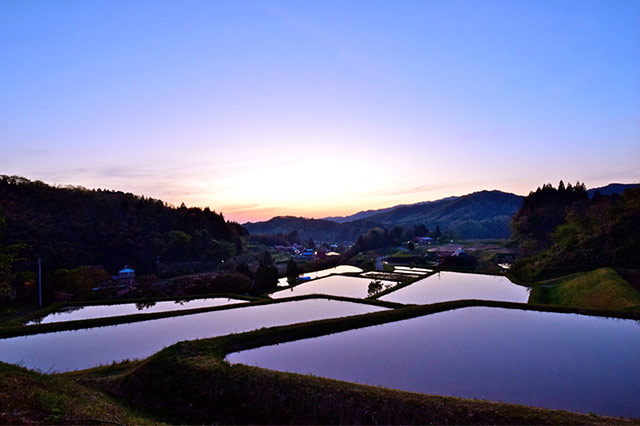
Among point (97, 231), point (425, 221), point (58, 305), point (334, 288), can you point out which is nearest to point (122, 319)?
point (58, 305)

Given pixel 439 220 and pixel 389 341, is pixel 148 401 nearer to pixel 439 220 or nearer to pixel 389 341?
pixel 389 341

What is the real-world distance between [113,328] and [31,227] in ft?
109

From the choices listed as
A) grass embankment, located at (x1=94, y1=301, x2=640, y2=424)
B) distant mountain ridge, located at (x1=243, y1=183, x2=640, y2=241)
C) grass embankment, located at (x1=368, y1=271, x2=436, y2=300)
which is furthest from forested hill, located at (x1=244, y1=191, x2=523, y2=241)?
grass embankment, located at (x1=94, y1=301, x2=640, y2=424)

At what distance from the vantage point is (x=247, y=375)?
11008 mm

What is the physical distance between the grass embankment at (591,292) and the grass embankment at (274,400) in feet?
53.1

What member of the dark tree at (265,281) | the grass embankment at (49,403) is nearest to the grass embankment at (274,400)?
the grass embankment at (49,403)

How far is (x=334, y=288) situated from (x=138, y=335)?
57.6 ft

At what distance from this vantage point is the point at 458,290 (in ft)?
92.0

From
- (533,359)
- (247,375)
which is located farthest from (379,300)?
(247,375)

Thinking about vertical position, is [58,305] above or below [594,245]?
below

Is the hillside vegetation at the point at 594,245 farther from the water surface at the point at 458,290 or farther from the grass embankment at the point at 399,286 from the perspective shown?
the grass embankment at the point at 399,286

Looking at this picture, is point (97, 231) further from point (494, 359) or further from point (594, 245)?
point (594, 245)

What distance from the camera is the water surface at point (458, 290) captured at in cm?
2488

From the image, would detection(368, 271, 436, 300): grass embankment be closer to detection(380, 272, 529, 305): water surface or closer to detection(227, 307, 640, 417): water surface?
detection(380, 272, 529, 305): water surface
